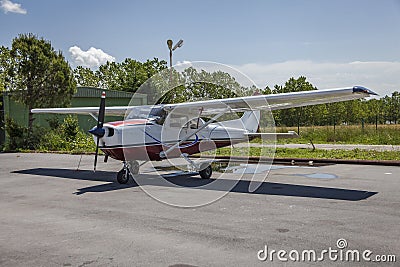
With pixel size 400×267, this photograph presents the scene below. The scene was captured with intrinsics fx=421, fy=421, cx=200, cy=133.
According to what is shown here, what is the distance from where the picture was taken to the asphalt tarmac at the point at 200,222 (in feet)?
16.9

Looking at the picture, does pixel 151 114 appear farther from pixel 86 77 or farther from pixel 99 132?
pixel 86 77

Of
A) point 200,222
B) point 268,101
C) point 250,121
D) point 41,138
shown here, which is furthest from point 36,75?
point 200,222

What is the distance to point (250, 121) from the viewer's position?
1509cm

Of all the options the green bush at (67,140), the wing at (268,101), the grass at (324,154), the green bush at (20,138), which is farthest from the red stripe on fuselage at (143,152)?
the green bush at (20,138)

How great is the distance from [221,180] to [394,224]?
583 centimetres

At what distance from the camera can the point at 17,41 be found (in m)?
26.2

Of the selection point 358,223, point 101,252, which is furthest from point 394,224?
point 101,252

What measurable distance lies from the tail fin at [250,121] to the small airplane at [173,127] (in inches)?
75.0

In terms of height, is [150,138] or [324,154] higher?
[150,138]

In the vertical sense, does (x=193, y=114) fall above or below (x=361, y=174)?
above

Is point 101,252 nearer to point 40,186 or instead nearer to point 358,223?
point 358,223

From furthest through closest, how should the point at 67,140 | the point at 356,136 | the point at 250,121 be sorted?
the point at 356,136, the point at 67,140, the point at 250,121

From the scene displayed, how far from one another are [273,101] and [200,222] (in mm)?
4618

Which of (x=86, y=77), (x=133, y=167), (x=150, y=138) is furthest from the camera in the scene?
(x=86, y=77)
